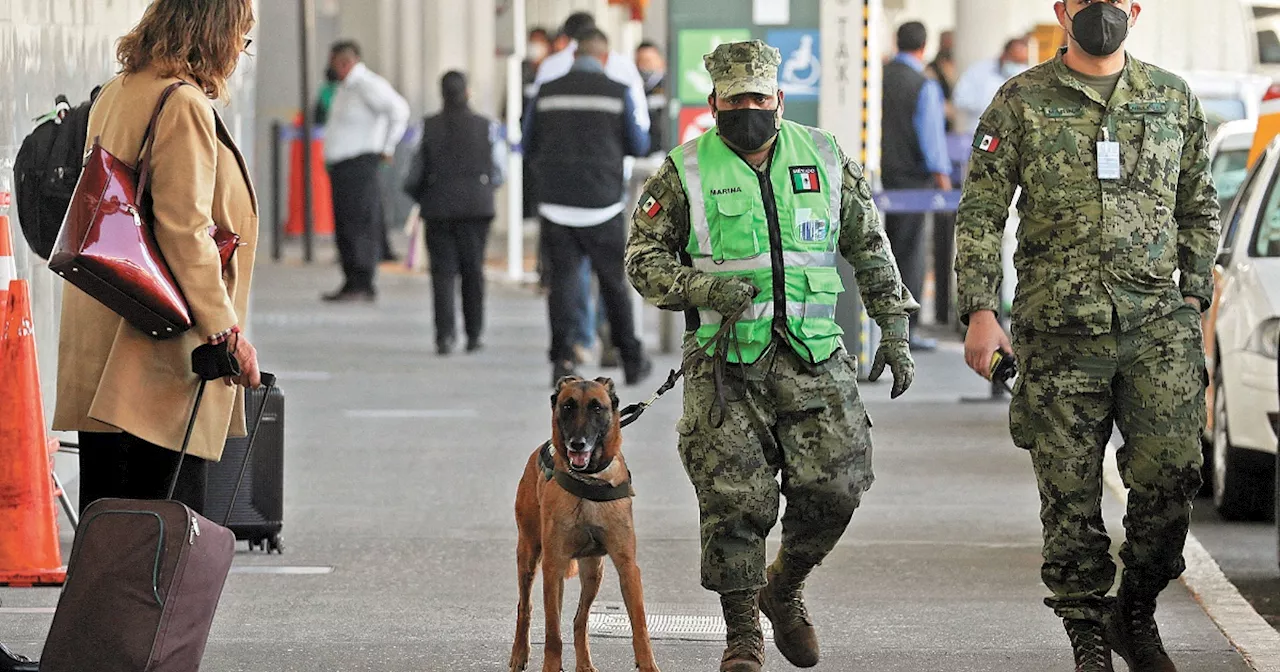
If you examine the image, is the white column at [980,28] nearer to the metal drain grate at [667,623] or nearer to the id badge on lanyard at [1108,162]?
the metal drain grate at [667,623]

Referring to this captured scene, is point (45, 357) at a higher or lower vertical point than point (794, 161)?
lower

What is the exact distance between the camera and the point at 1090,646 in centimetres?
584

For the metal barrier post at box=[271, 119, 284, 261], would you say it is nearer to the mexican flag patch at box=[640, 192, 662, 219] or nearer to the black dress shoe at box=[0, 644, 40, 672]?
the black dress shoe at box=[0, 644, 40, 672]

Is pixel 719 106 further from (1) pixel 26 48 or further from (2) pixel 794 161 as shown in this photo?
(1) pixel 26 48

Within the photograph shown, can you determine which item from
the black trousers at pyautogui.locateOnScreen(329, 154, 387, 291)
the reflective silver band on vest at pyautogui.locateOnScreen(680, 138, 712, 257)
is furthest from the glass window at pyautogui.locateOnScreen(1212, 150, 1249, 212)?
the black trousers at pyautogui.locateOnScreen(329, 154, 387, 291)

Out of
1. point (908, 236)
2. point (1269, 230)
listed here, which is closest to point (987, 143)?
point (1269, 230)

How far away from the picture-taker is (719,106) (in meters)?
5.82

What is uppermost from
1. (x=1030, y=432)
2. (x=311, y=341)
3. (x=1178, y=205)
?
(x=1178, y=205)

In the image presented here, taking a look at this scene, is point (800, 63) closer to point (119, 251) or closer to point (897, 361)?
point (897, 361)

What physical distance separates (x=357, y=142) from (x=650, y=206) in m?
14.2

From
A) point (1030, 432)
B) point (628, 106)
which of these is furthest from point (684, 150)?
point (628, 106)

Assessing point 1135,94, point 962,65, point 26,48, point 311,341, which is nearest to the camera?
point 1135,94

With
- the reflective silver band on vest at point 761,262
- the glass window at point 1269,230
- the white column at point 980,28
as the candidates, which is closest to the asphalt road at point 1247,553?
the glass window at point 1269,230

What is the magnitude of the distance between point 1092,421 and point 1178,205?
0.63m
